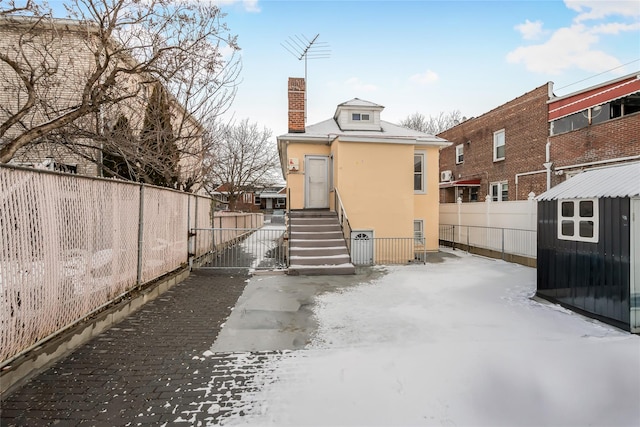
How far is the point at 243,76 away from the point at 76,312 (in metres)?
7.80

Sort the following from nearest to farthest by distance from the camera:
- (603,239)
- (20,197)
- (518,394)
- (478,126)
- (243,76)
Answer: (518,394), (20,197), (603,239), (243,76), (478,126)

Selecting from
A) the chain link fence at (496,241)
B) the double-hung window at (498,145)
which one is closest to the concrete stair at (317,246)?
the chain link fence at (496,241)

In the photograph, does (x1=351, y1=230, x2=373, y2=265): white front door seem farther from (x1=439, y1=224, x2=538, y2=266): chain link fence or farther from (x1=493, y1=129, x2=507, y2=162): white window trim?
(x1=493, y1=129, x2=507, y2=162): white window trim

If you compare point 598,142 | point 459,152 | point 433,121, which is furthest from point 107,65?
point 433,121

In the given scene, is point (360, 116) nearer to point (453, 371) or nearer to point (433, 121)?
point (453, 371)

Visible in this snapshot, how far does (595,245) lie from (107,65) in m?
8.88

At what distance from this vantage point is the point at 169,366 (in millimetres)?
3492

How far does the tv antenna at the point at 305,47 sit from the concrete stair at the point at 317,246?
6780 millimetres

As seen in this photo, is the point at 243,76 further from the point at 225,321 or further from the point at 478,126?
the point at 478,126

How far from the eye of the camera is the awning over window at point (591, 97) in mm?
10555

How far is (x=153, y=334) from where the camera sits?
14.5ft

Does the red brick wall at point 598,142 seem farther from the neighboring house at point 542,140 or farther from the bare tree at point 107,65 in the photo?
the bare tree at point 107,65

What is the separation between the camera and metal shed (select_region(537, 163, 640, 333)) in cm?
447

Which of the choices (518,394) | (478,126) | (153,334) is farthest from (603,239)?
(478,126)
